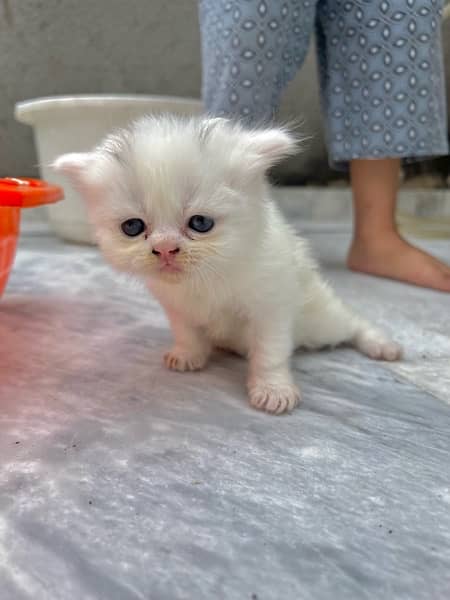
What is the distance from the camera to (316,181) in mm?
2998

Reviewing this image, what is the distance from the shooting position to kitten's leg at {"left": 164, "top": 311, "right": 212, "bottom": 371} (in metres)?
1.00

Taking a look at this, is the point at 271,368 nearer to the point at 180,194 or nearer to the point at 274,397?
the point at 274,397

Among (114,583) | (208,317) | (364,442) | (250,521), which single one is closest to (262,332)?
(208,317)

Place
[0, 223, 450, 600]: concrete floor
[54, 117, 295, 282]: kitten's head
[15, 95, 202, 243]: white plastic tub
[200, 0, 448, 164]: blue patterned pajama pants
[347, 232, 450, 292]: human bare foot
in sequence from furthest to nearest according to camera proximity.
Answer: [15, 95, 202, 243]: white plastic tub → [347, 232, 450, 292]: human bare foot → [200, 0, 448, 164]: blue patterned pajama pants → [54, 117, 295, 282]: kitten's head → [0, 223, 450, 600]: concrete floor

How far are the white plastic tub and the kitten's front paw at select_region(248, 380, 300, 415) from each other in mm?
1171

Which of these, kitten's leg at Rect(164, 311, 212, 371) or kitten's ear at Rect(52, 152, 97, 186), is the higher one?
kitten's ear at Rect(52, 152, 97, 186)

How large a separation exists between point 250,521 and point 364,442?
0.23m

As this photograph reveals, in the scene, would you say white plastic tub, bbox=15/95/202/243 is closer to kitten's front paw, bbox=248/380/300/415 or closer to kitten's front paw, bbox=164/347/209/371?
kitten's front paw, bbox=164/347/209/371

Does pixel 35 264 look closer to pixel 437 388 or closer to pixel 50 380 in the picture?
pixel 50 380

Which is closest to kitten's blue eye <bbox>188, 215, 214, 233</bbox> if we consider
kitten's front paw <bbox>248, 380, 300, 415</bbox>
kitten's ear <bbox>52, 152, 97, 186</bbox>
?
kitten's ear <bbox>52, 152, 97, 186</bbox>

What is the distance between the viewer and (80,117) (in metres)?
2.03

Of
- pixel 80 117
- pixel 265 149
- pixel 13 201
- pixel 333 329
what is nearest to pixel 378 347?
pixel 333 329

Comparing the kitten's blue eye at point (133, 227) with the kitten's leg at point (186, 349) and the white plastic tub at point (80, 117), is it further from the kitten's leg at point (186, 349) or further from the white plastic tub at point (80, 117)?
the white plastic tub at point (80, 117)

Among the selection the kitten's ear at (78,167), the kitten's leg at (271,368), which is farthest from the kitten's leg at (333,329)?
the kitten's ear at (78,167)
